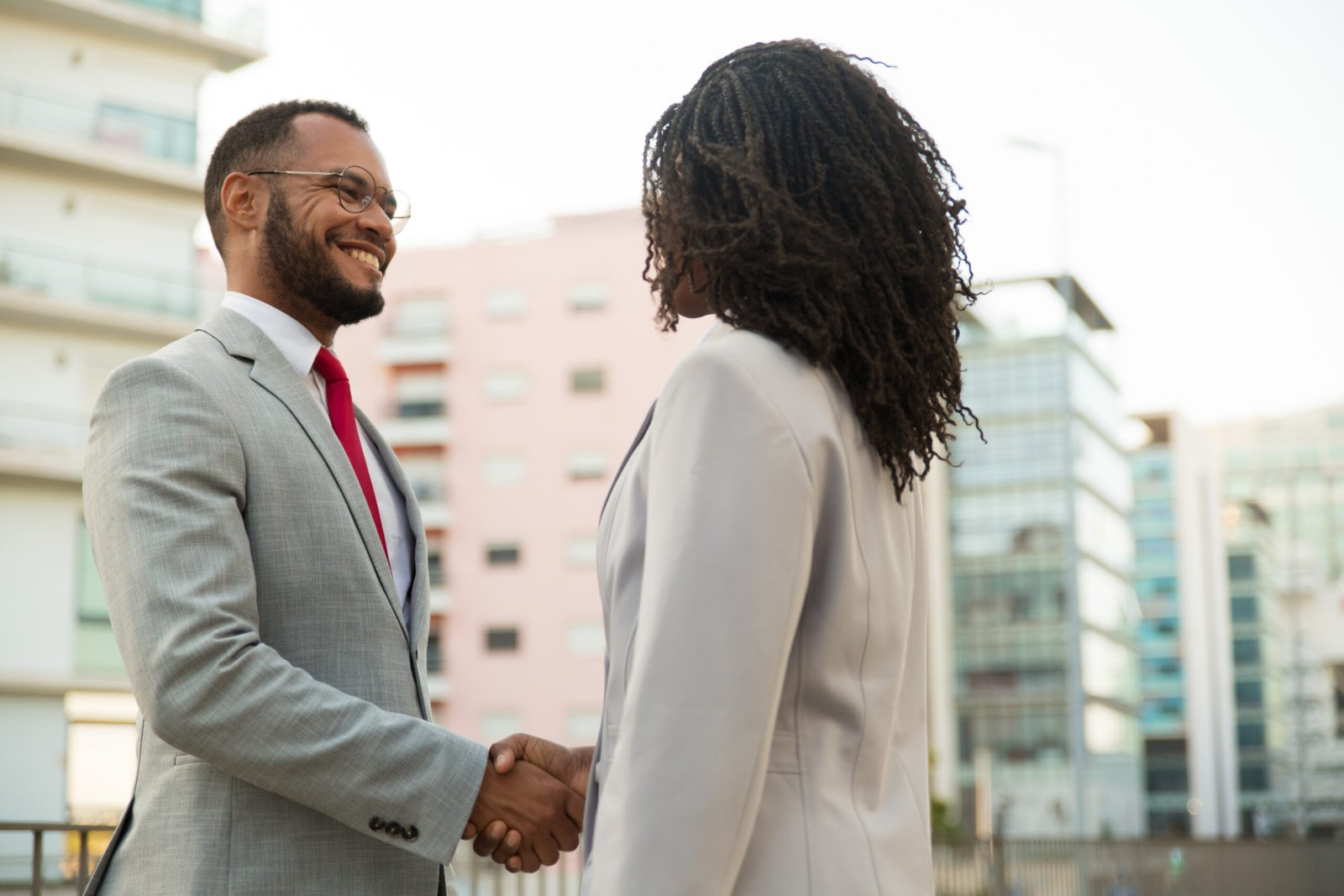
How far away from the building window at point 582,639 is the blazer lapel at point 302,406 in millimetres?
50112

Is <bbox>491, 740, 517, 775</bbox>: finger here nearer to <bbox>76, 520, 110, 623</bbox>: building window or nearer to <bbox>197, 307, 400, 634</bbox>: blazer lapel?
<bbox>197, 307, 400, 634</bbox>: blazer lapel

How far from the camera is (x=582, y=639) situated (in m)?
52.9

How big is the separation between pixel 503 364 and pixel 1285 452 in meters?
Result: 115

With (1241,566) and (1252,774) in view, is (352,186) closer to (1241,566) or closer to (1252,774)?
(1241,566)

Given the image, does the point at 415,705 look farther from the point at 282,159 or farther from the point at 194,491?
the point at 282,159

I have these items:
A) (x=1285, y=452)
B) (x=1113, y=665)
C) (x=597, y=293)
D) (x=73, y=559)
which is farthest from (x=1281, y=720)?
(x=73, y=559)

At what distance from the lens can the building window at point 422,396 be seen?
189 ft

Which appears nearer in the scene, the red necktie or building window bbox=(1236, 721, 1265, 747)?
the red necktie

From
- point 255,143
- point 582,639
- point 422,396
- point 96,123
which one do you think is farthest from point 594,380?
point 255,143

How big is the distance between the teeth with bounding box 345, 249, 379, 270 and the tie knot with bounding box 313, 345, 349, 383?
206 mm

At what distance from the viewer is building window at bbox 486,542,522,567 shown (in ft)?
180

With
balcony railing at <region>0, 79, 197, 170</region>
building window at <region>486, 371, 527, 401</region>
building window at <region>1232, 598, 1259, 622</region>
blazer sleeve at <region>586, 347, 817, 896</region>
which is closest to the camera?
blazer sleeve at <region>586, 347, 817, 896</region>

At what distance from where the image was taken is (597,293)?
180ft

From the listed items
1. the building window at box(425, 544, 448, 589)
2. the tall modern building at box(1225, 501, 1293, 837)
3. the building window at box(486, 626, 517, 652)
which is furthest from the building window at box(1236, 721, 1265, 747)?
the building window at box(486, 626, 517, 652)
